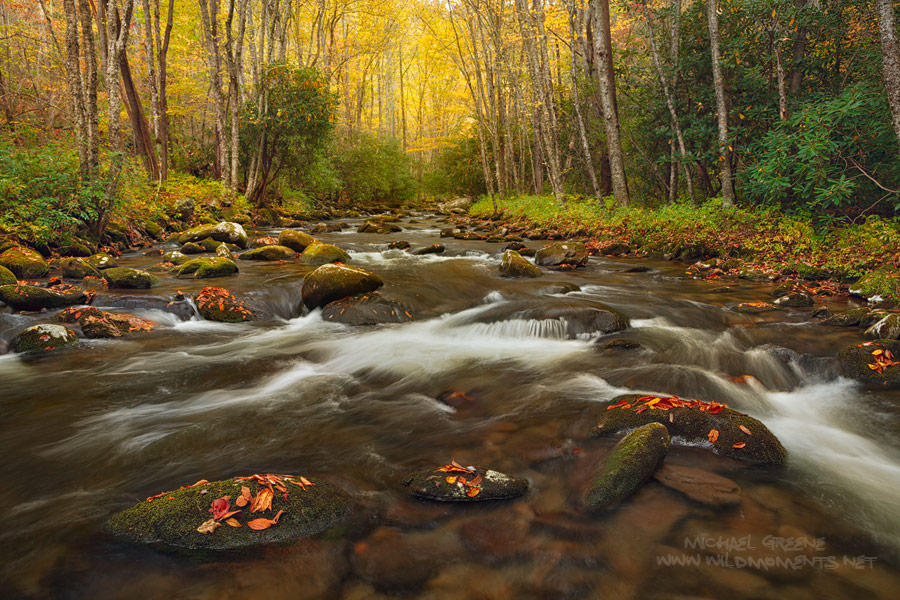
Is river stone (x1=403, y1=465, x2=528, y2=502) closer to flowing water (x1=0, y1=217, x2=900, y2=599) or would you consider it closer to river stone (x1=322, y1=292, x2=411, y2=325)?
flowing water (x1=0, y1=217, x2=900, y2=599)

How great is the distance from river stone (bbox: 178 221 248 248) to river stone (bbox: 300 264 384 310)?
21.4 feet

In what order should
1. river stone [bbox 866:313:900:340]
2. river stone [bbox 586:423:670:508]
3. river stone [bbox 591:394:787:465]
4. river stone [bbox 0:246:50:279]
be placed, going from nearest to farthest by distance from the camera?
river stone [bbox 586:423:670:508]
river stone [bbox 591:394:787:465]
river stone [bbox 866:313:900:340]
river stone [bbox 0:246:50:279]

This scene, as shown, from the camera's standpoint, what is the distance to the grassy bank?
774 centimetres

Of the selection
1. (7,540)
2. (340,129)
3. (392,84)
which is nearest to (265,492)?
(7,540)

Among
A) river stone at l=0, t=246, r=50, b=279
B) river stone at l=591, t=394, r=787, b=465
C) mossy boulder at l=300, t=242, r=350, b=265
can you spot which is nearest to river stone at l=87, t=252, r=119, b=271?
river stone at l=0, t=246, r=50, b=279

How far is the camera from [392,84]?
132 ft

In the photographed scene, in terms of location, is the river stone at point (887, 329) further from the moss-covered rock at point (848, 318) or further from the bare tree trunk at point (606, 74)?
the bare tree trunk at point (606, 74)

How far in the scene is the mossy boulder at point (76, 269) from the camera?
27.5ft

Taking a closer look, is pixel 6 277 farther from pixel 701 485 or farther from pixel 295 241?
pixel 701 485

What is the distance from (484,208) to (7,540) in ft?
78.7

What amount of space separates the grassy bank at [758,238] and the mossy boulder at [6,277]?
510 inches

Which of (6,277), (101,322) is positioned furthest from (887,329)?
(6,277)

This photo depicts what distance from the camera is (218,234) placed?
12891 mm

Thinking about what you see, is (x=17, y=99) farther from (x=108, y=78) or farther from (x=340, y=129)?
(x=340, y=129)
